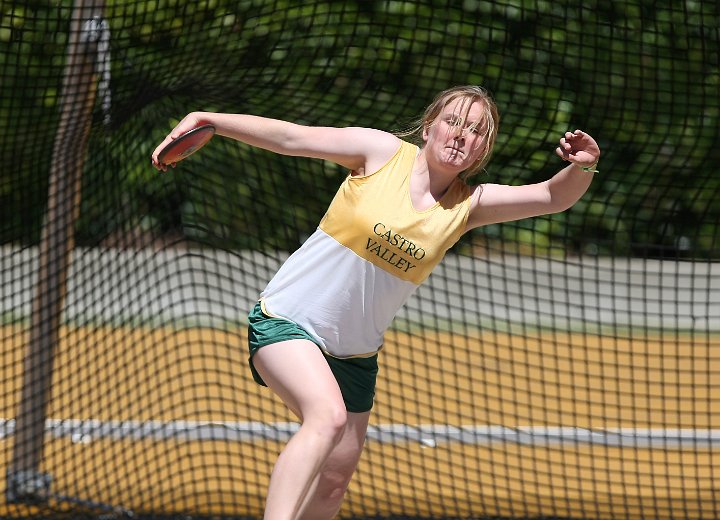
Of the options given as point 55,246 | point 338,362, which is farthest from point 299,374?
point 55,246

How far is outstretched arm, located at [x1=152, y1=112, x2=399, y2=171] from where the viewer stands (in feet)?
10.2

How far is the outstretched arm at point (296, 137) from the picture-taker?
10.2ft

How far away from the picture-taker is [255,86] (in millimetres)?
5059

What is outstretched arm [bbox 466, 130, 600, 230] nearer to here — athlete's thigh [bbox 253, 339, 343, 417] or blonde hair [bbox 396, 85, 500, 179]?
blonde hair [bbox 396, 85, 500, 179]

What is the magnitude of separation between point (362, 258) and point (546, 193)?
1.89ft

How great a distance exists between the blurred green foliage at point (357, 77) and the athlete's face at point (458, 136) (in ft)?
4.56

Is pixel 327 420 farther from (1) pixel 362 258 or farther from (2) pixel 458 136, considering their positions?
(2) pixel 458 136

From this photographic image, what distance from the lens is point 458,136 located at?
10.2ft

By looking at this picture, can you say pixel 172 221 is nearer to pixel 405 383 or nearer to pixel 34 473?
pixel 405 383

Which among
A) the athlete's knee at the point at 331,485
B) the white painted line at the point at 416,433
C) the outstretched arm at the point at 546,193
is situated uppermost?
the outstretched arm at the point at 546,193

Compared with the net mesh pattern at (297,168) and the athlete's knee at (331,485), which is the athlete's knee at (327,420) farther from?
the net mesh pattern at (297,168)

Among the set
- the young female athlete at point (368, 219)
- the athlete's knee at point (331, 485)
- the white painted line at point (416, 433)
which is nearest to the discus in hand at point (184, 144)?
the young female athlete at point (368, 219)

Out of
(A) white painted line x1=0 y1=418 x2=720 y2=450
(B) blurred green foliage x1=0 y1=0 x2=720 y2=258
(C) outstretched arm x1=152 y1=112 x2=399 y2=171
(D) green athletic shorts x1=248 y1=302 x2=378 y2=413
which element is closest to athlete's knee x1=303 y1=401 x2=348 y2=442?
(D) green athletic shorts x1=248 y1=302 x2=378 y2=413

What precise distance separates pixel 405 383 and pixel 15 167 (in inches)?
109
